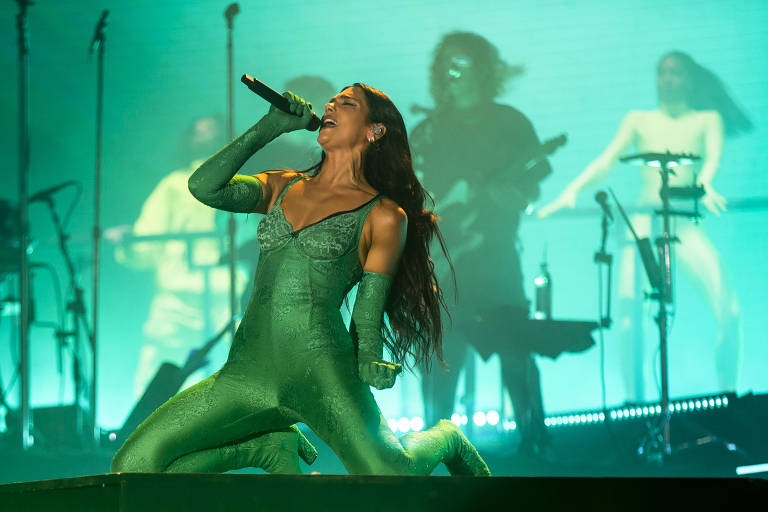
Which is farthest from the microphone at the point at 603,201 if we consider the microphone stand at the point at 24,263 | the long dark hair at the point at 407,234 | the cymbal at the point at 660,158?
the microphone stand at the point at 24,263

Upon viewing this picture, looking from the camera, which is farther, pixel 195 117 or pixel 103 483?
pixel 195 117

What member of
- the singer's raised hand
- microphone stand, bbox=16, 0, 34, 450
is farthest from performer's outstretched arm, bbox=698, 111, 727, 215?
microphone stand, bbox=16, 0, 34, 450

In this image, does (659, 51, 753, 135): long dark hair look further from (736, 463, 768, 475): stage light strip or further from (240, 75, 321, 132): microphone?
(240, 75, 321, 132): microphone

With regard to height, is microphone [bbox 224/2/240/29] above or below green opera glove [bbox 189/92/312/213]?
above

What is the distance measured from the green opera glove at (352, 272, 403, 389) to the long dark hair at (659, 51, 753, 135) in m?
4.24

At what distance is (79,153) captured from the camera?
22.1ft

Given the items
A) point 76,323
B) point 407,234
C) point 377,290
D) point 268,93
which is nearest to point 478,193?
point 76,323

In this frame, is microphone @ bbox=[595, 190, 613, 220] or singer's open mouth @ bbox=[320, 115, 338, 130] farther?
microphone @ bbox=[595, 190, 613, 220]

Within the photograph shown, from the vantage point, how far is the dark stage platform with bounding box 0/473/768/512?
130 cm

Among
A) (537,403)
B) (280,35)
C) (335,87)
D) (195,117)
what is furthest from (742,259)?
(195,117)

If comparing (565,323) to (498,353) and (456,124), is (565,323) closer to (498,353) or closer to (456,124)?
(498,353)

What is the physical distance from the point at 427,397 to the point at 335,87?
242cm

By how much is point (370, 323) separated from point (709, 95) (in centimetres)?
445

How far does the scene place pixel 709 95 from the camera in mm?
5809
